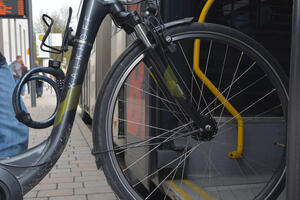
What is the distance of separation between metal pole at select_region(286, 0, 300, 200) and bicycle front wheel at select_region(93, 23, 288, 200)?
43 cm

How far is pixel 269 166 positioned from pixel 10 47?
24.5m

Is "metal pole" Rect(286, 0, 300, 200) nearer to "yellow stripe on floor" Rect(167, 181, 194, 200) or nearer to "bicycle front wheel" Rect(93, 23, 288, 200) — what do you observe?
"bicycle front wheel" Rect(93, 23, 288, 200)

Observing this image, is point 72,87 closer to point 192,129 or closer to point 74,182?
point 192,129

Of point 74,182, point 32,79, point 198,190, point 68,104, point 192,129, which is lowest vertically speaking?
point 74,182

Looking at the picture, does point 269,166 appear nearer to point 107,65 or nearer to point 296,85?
point 296,85

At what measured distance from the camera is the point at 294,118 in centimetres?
128

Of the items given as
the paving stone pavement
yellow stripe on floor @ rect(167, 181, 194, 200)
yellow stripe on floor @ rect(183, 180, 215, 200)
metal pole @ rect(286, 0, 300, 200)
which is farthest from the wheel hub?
the paving stone pavement

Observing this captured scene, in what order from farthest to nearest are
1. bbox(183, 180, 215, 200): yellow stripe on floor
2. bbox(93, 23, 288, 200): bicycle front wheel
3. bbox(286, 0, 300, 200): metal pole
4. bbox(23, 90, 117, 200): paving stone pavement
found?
bbox(23, 90, 117, 200): paving stone pavement
bbox(183, 180, 215, 200): yellow stripe on floor
bbox(93, 23, 288, 200): bicycle front wheel
bbox(286, 0, 300, 200): metal pole

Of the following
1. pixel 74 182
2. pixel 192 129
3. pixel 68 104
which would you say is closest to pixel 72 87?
pixel 68 104

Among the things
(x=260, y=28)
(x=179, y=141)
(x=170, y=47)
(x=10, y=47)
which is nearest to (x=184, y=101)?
(x=170, y=47)

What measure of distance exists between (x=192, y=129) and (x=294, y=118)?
573 mm

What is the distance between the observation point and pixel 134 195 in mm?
1605

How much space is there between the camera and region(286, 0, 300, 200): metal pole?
1.26m

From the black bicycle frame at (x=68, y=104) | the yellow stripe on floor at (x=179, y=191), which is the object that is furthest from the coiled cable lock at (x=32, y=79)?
the yellow stripe on floor at (x=179, y=191)
